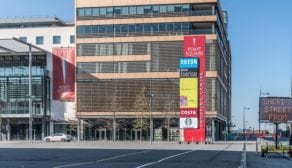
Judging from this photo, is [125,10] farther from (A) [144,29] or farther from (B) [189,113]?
(B) [189,113]

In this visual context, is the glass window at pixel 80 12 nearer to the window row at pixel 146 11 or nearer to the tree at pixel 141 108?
the window row at pixel 146 11

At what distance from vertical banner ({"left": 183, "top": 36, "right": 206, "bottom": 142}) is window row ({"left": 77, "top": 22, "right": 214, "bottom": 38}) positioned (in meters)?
18.0

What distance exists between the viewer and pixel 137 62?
322 ft

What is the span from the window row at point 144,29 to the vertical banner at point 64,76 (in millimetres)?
5112

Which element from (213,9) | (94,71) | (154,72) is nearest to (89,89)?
(94,71)

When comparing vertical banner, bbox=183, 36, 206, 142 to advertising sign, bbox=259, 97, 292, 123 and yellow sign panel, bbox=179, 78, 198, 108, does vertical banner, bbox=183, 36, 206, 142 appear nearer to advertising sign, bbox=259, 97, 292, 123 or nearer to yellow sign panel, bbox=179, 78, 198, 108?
yellow sign panel, bbox=179, 78, 198, 108

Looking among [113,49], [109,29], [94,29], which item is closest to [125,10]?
[109,29]


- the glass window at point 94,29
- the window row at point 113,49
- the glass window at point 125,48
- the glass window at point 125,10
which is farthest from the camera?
the glass window at point 94,29

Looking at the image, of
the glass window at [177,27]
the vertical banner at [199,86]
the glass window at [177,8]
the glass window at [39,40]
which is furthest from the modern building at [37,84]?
the vertical banner at [199,86]

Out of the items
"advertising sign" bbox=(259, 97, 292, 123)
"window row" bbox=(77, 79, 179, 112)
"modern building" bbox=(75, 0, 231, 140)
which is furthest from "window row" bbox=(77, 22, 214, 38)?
"advertising sign" bbox=(259, 97, 292, 123)

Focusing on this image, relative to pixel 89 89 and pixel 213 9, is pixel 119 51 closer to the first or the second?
pixel 89 89

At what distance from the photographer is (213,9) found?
96.0 metres

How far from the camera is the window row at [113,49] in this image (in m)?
98.1

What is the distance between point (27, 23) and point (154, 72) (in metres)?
32.2
